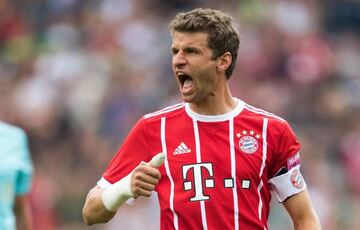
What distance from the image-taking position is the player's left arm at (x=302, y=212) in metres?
6.92

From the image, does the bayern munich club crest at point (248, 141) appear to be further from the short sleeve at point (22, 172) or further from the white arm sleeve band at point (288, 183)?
the short sleeve at point (22, 172)

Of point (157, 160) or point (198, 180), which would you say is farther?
point (198, 180)

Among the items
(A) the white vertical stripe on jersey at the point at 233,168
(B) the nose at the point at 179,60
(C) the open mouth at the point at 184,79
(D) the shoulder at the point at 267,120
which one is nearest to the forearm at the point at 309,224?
(A) the white vertical stripe on jersey at the point at 233,168

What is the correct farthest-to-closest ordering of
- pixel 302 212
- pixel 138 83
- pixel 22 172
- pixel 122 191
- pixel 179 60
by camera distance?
1. pixel 138 83
2. pixel 22 172
3. pixel 302 212
4. pixel 179 60
5. pixel 122 191

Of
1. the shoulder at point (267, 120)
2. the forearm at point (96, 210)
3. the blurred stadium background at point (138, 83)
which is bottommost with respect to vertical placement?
the blurred stadium background at point (138, 83)

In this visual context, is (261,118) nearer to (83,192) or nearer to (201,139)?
(201,139)

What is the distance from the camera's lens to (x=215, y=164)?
6.85 metres

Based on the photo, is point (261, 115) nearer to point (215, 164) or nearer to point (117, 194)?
point (215, 164)

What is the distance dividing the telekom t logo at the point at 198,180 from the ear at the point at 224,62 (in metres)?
0.54

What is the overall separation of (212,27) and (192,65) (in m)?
0.25

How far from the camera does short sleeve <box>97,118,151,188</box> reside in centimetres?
693

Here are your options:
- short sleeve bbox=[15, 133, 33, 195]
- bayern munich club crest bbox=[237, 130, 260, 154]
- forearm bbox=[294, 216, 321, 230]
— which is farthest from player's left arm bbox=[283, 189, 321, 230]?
short sleeve bbox=[15, 133, 33, 195]

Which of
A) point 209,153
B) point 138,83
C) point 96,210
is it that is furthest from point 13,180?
point 138,83

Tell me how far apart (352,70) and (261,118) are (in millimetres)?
8836
